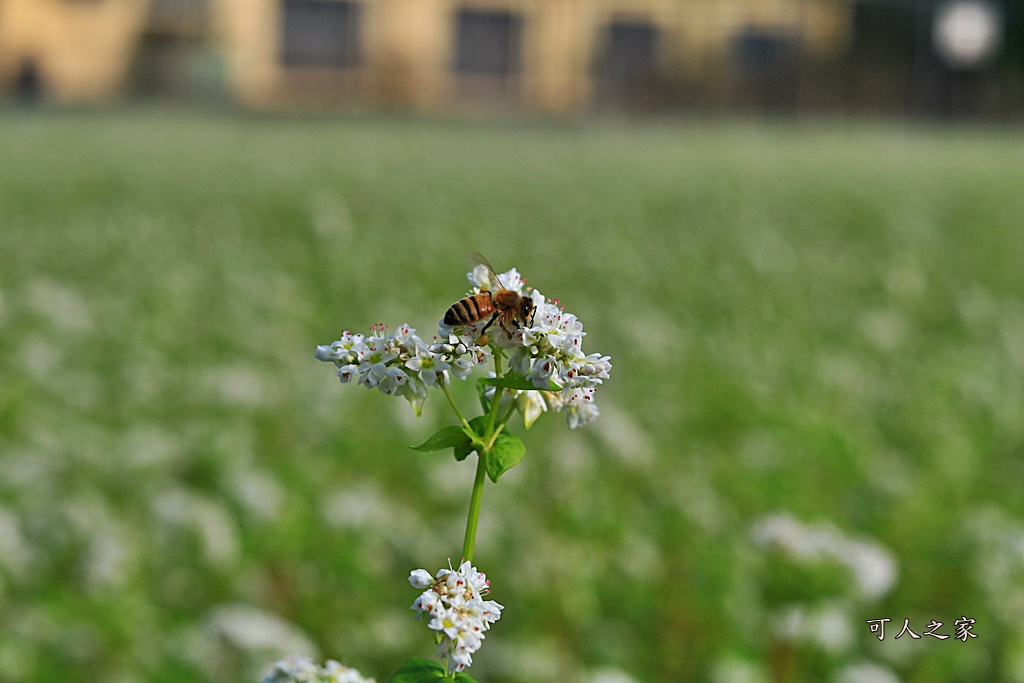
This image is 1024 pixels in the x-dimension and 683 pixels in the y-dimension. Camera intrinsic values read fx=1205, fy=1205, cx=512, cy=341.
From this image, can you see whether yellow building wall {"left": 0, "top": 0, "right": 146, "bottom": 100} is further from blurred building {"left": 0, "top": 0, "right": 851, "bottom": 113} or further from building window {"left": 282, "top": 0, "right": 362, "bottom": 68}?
building window {"left": 282, "top": 0, "right": 362, "bottom": 68}

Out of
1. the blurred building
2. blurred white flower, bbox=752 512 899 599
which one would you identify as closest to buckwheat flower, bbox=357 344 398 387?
blurred white flower, bbox=752 512 899 599

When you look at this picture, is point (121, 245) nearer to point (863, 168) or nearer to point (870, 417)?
point (870, 417)

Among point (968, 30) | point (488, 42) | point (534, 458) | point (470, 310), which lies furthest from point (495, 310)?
point (488, 42)

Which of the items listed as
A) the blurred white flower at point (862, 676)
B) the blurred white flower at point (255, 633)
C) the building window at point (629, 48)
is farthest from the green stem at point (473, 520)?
the building window at point (629, 48)

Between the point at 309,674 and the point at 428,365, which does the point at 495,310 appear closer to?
the point at 428,365

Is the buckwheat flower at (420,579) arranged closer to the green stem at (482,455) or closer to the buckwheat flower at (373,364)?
the green stem at (482,455)

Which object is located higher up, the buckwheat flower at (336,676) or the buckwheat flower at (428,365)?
the buckwheat flower at (428,365)

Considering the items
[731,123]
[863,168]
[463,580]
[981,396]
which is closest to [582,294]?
[981,396]
